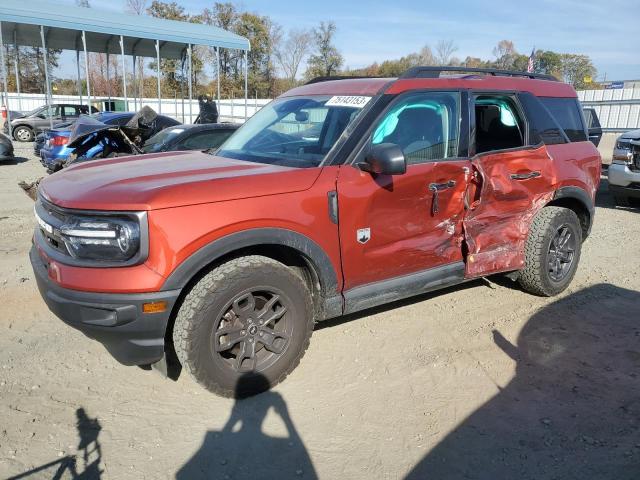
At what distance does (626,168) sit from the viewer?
870 centimetres

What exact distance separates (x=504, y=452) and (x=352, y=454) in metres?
0.81

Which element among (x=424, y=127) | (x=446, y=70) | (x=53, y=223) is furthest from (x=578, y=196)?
(x=53, y=223)

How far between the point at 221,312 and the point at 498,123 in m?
2.94

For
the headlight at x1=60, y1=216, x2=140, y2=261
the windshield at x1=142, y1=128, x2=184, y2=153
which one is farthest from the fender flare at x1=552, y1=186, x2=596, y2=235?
the windshield at x1=142, y1=128, x2=184, y2=153

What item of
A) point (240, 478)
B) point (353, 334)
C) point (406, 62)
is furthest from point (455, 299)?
point (406, 62)

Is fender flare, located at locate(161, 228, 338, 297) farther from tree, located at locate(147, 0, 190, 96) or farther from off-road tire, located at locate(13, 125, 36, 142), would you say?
tree, located at locate(147, 0, 190, 96)

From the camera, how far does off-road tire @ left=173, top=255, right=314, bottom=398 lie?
2.90 meters

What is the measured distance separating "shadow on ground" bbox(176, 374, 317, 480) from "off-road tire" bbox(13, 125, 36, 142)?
20987 mm

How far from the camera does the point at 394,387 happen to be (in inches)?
133

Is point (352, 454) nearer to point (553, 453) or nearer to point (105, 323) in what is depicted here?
point (553, 453)

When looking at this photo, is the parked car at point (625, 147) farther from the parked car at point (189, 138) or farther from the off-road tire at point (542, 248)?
the parked car at point (189, 138)

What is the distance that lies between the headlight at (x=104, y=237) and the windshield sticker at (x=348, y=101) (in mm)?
1790

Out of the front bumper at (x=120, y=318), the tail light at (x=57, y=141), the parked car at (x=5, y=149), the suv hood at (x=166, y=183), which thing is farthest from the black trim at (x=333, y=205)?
the parked car at (x=5, y=149)

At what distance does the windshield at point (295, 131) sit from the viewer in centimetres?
361
